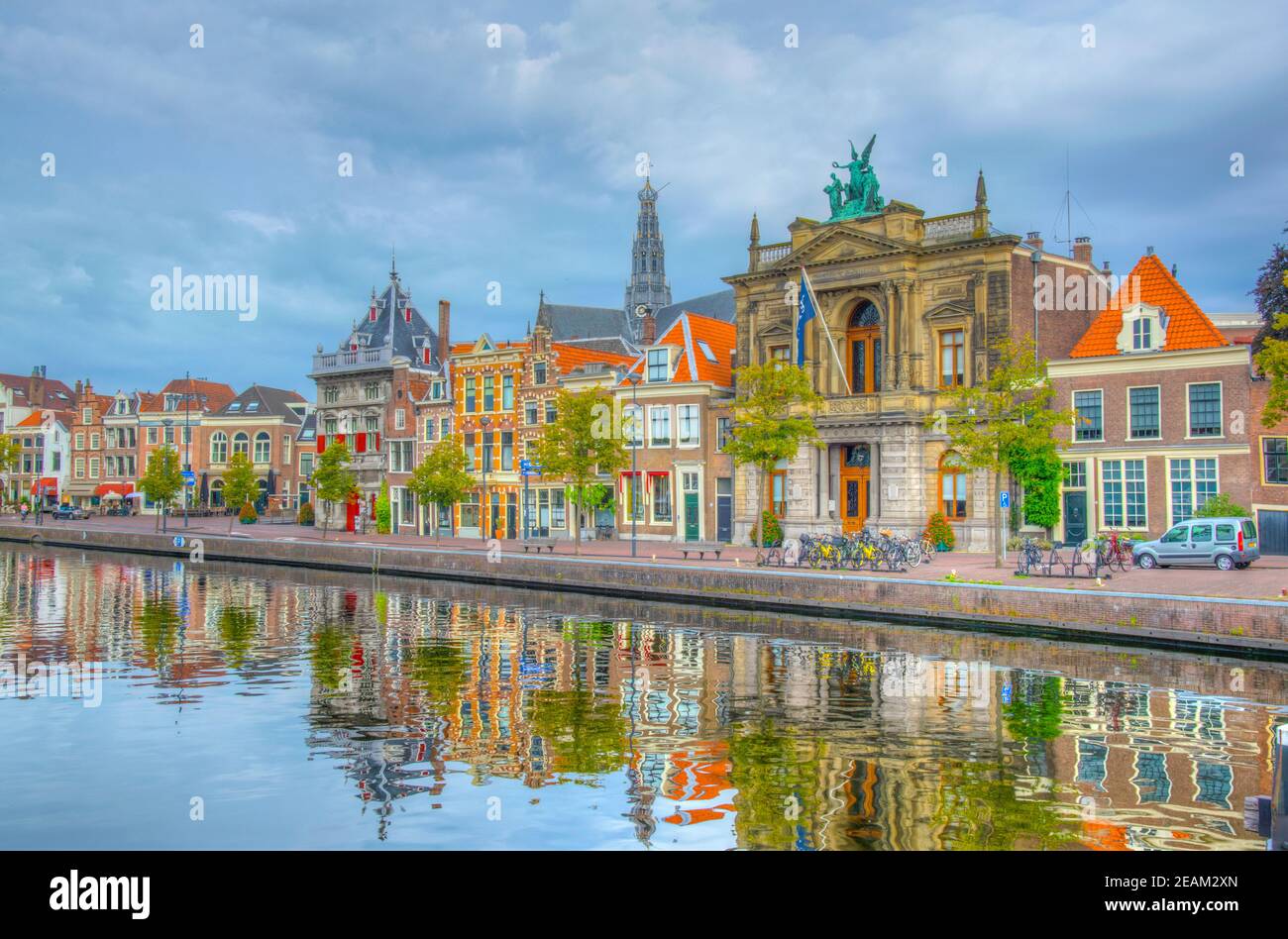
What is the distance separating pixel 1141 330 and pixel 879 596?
61.2 ft

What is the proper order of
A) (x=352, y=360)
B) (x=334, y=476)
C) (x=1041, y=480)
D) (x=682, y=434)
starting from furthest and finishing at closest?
(x=352, y=360)
(x=334, y=476)
(x=682, y=434)
(x=1041, y=480)

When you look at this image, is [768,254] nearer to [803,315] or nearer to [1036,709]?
[803,315]

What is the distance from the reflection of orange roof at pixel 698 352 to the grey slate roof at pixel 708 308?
38.0 ft

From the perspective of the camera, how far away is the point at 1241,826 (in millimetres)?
12297

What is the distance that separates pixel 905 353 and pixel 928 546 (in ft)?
34.7

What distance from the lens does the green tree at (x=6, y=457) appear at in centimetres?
9938

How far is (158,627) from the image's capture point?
100 feet

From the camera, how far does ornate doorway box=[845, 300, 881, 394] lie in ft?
164

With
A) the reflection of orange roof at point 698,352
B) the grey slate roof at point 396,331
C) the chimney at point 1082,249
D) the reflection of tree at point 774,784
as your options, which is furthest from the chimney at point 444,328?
the reflection of tree at point 774,784

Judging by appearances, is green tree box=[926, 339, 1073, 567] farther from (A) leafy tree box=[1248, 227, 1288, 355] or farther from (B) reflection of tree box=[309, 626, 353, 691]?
(B) reflection of tree box=[309, 626, 353, 691]

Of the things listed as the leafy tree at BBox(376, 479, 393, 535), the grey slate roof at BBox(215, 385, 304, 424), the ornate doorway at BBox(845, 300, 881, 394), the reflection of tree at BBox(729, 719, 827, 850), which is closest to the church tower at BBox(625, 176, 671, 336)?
the grey slate roof at BBox(215, 385, 304, 424)

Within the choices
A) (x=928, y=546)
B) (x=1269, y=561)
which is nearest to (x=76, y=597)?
(x=928, y=546)

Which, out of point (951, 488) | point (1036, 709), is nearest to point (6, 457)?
point (951, 488)
